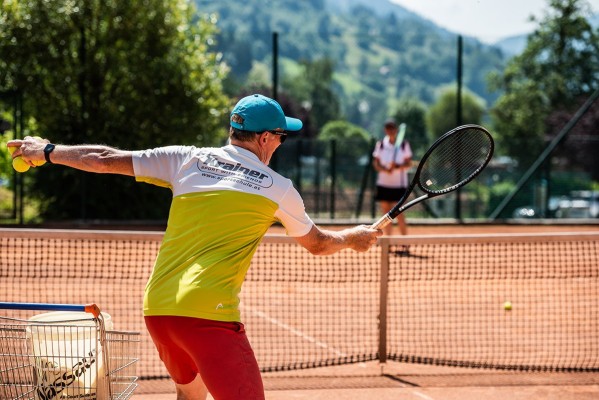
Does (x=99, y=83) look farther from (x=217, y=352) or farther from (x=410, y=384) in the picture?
(x=217, y=352)

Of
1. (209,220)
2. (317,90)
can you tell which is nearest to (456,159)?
(209,220)

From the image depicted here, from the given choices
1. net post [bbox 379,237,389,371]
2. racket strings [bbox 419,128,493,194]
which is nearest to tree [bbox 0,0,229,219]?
racket strings [bbox 419,128,493,194]

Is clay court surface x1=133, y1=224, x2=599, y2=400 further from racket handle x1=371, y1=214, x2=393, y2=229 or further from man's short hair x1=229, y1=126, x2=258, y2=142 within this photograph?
man's short hair x1=229, y1=126, x2=258, y2=142

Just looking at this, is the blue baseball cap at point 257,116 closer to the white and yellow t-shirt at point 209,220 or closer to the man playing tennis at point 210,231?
the man playing tennis at point 210,231

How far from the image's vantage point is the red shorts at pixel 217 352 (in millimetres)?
3373

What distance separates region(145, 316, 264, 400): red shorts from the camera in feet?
11.1

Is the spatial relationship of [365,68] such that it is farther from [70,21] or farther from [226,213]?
[226,213]

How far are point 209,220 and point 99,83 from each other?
14.1 meters

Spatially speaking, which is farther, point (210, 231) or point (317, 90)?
point (317, 90)

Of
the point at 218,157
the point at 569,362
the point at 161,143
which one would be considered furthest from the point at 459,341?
the point at 161,143

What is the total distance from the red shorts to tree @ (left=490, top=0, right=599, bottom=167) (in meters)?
38.6

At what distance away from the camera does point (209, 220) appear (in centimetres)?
347

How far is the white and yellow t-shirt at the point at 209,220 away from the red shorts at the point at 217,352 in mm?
44

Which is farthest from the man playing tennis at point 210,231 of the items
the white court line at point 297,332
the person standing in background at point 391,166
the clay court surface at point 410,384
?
the person standing in background at point 391,166
